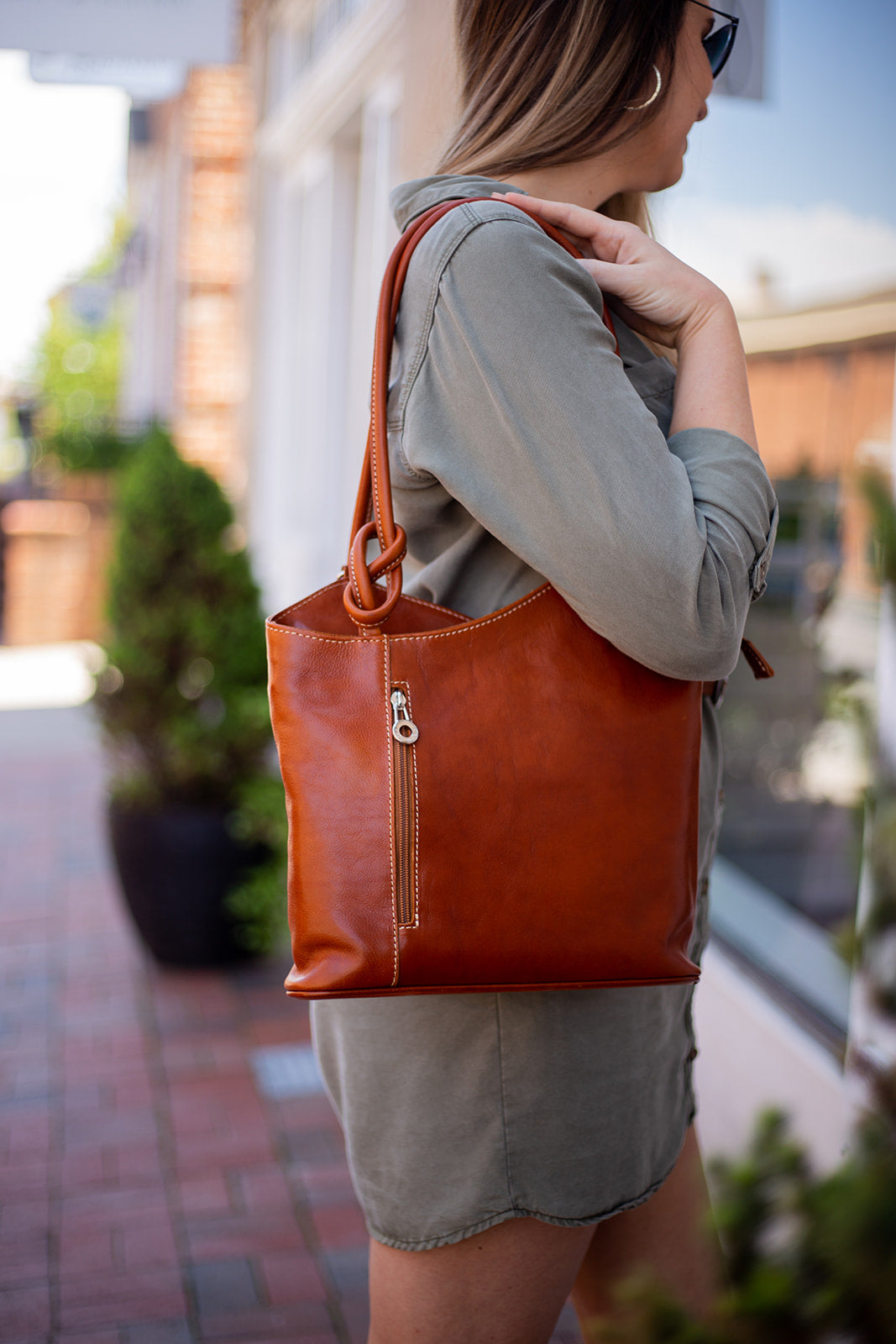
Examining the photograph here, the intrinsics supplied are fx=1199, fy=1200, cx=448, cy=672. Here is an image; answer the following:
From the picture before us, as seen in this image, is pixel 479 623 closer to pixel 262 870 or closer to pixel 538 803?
pixel 538 803

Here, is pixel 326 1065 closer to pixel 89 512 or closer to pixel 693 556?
pixel 693 556

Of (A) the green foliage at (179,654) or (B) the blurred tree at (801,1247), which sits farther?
(A) the green foliage at (179,654)

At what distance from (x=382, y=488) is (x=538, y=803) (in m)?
0.31

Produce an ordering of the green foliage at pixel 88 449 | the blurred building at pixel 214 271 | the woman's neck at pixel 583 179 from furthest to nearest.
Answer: the green foliage at pixel 88 449 < the blurred building at pixel 214 271 < the woman's neck at pixel 583 179

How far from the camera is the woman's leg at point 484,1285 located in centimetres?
118

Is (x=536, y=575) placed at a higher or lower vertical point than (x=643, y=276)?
lower

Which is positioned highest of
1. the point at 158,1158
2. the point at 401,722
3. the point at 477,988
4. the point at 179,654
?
the point at 401,722

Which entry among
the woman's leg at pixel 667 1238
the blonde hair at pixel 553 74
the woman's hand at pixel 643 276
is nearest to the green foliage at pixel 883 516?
the woman's hand at pixel 643 276

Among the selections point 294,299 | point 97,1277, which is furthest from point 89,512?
point 97,1277

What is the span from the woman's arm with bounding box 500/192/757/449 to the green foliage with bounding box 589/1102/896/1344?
26.7 inches

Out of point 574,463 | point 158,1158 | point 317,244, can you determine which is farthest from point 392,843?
point 317,244

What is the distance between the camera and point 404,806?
3.43 feet

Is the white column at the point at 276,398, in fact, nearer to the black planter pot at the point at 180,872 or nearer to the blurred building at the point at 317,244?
the blurred building at the point at 317,244

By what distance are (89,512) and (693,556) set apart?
12.8 metres
